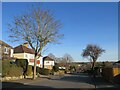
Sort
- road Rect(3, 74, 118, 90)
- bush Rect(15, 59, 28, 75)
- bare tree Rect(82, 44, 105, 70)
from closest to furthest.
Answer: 1. road Rect(3, 74, 118, 90)
2. bush Rect(15, 59, 28, 75)
3. bare tree Rect(82, 44, 105, 70)

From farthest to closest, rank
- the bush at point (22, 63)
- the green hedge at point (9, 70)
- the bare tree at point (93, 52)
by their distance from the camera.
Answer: the bare tree at point (93, 52) → the bush at point (22, 63) → the green hedge at point (9, 70)

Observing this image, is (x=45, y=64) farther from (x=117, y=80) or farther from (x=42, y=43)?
(x=117, y=80)

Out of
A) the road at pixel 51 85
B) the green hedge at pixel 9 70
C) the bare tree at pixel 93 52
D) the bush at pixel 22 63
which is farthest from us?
the bare tree at pixel 93 52

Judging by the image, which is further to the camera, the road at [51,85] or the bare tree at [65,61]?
the bare tree at [65,61]

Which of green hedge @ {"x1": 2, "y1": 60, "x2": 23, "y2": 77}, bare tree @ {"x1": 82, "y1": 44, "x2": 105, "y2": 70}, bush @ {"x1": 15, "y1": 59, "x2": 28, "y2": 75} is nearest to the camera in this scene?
green hedge @ {"x1": 2, "y1": 60, "x2": 23, "y2": 77}

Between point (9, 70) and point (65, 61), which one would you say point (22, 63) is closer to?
point (9, 70)

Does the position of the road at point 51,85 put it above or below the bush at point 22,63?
below

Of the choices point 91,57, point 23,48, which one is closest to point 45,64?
point 91,57

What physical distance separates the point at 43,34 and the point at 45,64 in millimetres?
77224

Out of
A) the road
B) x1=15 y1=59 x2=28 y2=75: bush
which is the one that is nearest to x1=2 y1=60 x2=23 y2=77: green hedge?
the road

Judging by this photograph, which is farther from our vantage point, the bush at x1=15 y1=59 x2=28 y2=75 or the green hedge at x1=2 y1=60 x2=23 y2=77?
the bush at x1=15 y1=59 x2=28 y2=75

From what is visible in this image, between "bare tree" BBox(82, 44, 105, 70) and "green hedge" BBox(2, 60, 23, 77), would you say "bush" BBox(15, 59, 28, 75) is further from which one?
"bare tree" BBox(82, 44, 105, 70)

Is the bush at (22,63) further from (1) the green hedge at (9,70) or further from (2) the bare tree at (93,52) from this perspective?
(2) the bare tree at (93,52)

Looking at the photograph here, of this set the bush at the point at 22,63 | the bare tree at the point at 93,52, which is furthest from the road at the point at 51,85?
the bare tree at the point at 93,52
